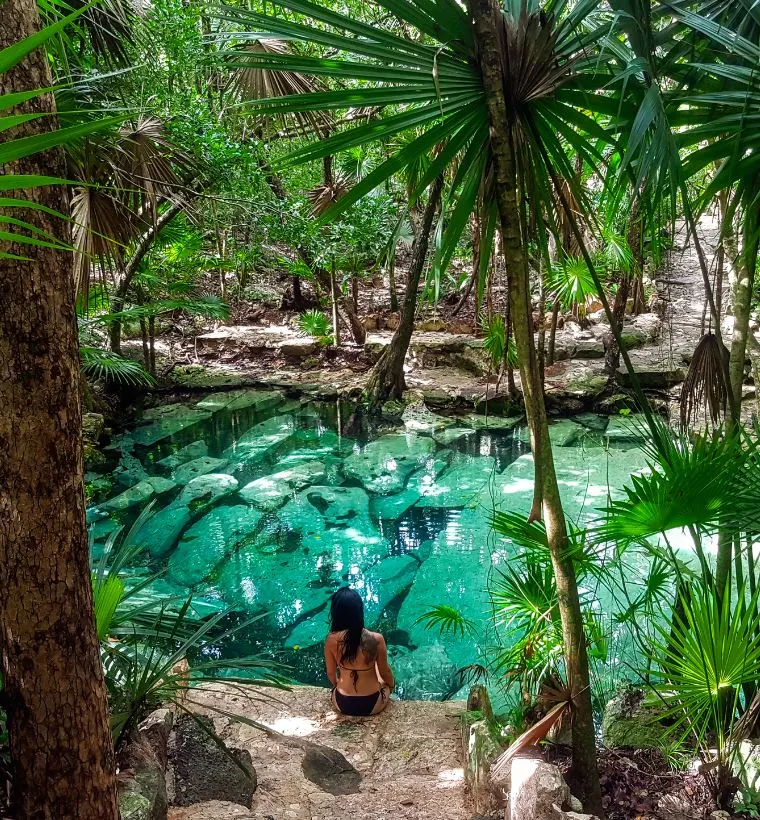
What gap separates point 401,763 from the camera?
3.03 metres

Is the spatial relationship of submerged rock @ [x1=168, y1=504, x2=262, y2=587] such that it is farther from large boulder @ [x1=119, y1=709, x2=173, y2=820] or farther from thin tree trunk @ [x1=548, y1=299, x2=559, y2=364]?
thin tree trunk @ [x1=548, y1=299, x2=559, y2=364]

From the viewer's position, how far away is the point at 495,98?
192 centimetres

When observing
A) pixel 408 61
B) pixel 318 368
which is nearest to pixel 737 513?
pixel 408 61

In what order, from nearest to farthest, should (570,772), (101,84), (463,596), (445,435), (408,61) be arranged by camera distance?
(408,61) → (570,772) → (101,84) → (463,596) → (445,435)

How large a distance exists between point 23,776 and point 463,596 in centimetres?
413

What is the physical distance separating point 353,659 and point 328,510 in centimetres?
363

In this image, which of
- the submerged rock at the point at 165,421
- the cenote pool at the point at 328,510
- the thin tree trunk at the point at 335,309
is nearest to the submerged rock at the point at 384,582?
the cenote pool at the point at 328,510

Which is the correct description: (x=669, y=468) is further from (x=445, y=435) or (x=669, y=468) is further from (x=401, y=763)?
(x=445, y=435)

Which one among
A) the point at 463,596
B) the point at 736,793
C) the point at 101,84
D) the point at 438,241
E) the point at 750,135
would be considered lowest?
the point at 463,596

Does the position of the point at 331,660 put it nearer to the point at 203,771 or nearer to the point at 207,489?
the point at 203,771

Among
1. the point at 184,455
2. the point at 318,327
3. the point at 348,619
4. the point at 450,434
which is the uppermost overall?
the point at 318,327

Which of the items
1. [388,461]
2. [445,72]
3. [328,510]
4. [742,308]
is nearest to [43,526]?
[445,72]

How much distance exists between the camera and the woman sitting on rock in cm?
341

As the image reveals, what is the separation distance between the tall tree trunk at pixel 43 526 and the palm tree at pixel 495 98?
29.4 inches
